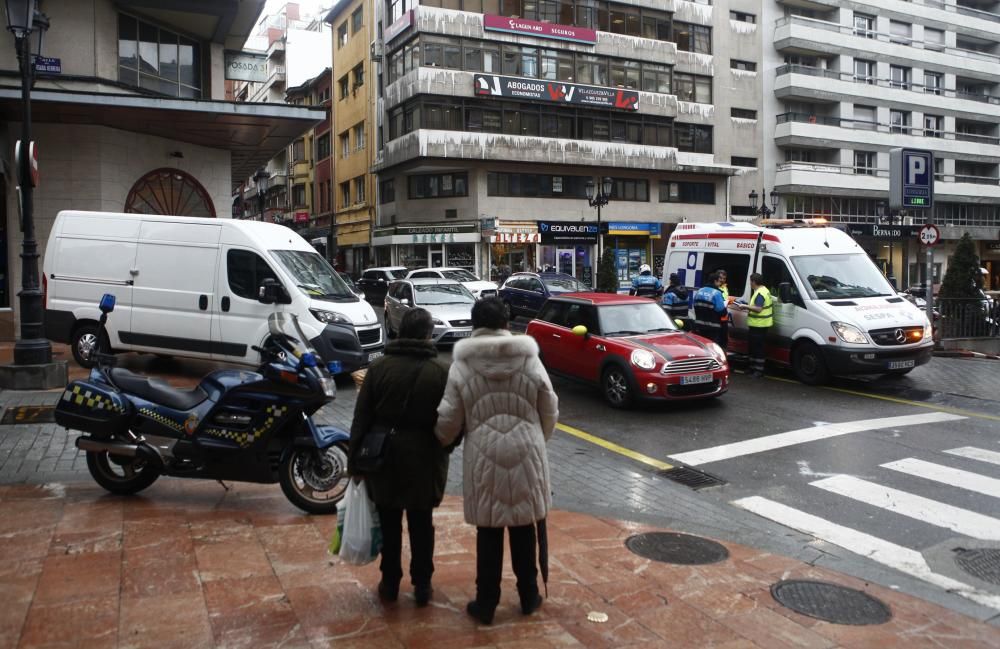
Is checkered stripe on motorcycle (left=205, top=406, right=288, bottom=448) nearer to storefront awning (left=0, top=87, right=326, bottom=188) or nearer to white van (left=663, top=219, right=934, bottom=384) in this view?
white van (left=663, top=219, right=934, bottom=384)

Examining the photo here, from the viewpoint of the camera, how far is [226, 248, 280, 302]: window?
38.8ft

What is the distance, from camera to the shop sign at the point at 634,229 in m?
42.5

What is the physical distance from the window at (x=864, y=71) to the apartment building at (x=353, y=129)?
30231mm

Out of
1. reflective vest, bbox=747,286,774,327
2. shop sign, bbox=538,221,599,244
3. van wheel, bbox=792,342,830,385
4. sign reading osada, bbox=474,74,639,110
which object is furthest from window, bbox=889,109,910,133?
van wheel, bbox=792,342,830,385

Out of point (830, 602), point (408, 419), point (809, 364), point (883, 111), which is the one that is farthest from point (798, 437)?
point (883, 111)

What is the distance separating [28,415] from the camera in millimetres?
9250

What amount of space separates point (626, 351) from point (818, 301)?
396 centimetres

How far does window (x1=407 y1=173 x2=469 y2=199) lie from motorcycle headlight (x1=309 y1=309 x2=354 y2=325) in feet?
94.4

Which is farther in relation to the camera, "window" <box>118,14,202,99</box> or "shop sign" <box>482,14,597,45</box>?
"shop sign" <box>482,14,597,45</box>

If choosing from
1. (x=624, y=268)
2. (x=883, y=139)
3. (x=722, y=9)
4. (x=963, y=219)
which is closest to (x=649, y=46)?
(x=722, y=9)

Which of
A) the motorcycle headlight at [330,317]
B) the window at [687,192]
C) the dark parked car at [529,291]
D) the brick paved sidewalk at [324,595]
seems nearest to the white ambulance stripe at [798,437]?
the brick paved sidewalk at [324,595]

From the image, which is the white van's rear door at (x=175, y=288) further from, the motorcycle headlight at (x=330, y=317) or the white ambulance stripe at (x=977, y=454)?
the white ambulance stripe at (x=977, y=454)

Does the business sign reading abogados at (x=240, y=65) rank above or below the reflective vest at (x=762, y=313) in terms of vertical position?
above

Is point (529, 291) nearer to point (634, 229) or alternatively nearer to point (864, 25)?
point (634, 229)
